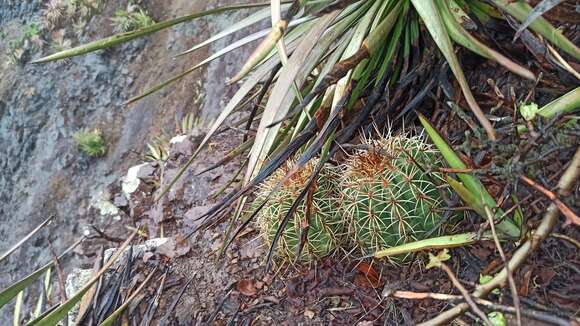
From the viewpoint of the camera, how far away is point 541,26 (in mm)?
1552

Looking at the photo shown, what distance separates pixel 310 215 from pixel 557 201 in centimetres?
80

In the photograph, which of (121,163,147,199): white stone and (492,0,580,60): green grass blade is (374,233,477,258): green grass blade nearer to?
(492,0,580,60): green grass blade

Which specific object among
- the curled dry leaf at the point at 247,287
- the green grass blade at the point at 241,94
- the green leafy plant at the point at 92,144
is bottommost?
the curled dry leaf at the point at 247,287

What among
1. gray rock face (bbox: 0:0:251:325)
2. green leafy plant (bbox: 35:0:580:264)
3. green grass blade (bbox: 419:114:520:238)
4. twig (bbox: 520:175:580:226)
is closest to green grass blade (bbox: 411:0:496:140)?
green leafy plant (bbox: 35:0:580:264)

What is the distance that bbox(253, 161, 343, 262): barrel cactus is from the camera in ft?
6.09

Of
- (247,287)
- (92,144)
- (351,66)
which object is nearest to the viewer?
(351,66)

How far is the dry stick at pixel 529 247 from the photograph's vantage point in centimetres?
121

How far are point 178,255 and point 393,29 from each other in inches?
50.8

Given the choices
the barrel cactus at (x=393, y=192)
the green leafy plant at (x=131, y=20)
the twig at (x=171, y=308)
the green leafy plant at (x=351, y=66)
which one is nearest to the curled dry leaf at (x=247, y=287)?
the twig at (x=171, y=308)

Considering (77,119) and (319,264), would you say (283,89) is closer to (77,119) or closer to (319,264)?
(319,264)

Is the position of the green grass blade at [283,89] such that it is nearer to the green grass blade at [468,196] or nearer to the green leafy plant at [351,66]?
the green leafy plant at [351,66]

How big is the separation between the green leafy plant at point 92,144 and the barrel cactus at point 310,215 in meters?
3.15

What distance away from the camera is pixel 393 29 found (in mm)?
1979

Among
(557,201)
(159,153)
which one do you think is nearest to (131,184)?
(159,153)
